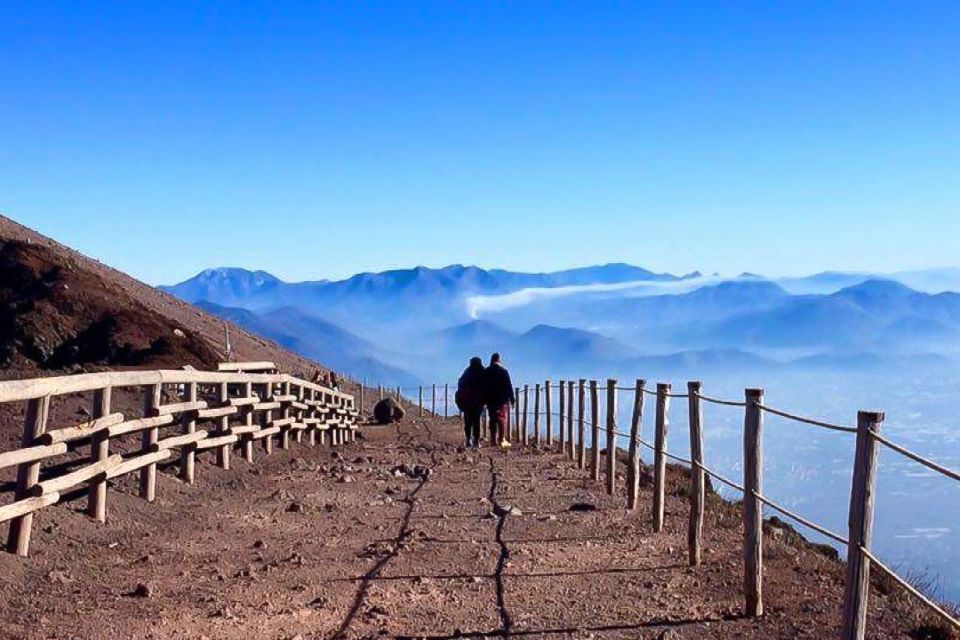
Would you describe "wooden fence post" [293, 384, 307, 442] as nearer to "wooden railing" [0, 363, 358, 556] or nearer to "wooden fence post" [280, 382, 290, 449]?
"wooden railing" [0, 363, 358, 556]

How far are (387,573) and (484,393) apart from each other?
51.2 ft

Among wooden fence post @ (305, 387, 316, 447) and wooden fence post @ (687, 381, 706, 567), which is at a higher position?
wooden fence post @ (687, 381, 706, 567)

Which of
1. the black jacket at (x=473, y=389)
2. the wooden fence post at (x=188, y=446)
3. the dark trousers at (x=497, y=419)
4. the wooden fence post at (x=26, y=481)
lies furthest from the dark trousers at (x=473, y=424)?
the wooden fence post at (x=26, y=481)

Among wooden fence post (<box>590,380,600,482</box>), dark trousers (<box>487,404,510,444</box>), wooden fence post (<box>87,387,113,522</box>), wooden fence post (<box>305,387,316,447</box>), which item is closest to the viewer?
wooden fence post (<box>87,387,113,522</box>)

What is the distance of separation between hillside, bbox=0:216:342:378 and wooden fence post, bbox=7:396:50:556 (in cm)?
1538

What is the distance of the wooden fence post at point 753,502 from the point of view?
27.0 feet

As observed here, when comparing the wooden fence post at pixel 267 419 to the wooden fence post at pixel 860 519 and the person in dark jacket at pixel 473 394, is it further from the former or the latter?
the wooden fence post at pixel 860 519

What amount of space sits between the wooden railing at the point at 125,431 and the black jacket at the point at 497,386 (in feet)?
15.4

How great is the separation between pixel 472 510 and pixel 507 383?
11.6 m

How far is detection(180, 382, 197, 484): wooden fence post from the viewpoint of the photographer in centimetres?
1333

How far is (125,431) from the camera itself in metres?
10.8

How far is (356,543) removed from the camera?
10.6 metres

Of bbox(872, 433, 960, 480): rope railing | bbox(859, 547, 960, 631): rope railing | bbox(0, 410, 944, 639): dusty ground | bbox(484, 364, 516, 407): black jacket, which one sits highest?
bbox(872, 433, 960, 480): rope railing

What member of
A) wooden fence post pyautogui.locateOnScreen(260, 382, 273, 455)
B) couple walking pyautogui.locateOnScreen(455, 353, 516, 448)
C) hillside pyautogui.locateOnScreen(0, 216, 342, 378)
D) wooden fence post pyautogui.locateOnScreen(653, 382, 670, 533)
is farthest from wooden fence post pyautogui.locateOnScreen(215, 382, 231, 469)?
couple walking pyautogui.locateOnScreen(455, 353, 516, 448)
